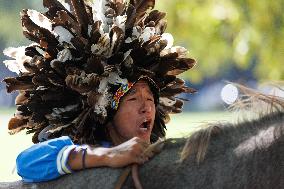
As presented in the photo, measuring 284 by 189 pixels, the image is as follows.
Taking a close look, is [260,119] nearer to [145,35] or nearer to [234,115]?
[234,115]

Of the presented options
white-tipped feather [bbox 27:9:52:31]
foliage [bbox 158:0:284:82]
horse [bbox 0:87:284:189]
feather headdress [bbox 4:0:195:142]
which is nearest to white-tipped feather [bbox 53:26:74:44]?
feather headdress [bbox 4:0:195:142]

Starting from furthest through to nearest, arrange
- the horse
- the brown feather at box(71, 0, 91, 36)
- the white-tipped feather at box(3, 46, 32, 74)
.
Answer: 1. the white-tipped feather at box(3, 46, 32, 74)
2. the brown feather at box(71, 0, 91, 36)
3. the horse

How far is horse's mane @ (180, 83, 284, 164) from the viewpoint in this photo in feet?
8.39

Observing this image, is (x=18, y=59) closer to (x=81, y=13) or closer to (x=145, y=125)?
(x=81, y=13)

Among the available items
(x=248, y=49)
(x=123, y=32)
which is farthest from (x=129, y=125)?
(x=248, y=49)

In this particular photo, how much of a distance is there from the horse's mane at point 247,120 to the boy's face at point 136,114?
0.93 meters

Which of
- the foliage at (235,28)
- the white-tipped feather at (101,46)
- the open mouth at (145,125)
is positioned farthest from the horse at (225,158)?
the foliage at (235,28)

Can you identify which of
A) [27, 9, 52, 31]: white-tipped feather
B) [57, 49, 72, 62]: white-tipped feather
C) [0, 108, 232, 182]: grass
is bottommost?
[0, 108, 232, 182]: grass

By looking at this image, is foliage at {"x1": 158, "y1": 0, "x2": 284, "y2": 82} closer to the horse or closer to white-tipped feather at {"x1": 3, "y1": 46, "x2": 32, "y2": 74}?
white-tipped feather at {"x1": 3, "y1": 46, "x2": 32, "y2": 74}

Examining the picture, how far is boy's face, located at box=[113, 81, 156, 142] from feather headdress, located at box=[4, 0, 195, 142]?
2.7 inches

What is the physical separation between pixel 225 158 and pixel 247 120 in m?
0.17

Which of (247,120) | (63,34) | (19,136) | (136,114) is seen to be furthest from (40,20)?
(19,136)

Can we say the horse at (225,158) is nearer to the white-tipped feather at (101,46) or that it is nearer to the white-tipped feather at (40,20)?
the white-tipped feather at (101,46)

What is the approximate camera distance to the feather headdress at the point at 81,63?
3.59m
